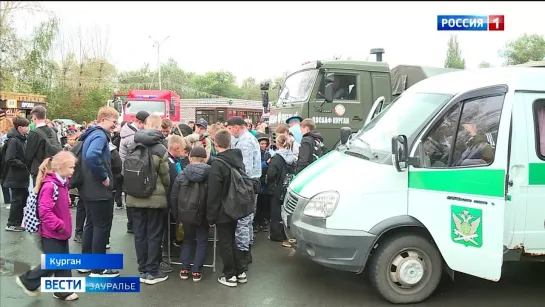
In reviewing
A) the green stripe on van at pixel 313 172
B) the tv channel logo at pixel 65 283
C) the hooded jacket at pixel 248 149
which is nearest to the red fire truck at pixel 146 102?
the hooded jacket at pixel 248 149

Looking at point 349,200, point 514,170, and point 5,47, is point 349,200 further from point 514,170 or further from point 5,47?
point 5,47

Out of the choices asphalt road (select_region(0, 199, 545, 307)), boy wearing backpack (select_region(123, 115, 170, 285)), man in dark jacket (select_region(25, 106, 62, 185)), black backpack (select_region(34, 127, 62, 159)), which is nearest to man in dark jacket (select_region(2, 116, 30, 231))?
man in dark jacket (select_region(25, 106, 62, 185))

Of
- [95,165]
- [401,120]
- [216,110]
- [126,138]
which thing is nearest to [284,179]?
[401,120]

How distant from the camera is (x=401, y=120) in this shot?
4.71 metres

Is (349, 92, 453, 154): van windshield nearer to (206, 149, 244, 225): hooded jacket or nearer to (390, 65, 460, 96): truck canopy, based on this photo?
(206, 149, 244, 225): hooded jacket

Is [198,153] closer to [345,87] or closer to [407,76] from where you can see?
[345,87]

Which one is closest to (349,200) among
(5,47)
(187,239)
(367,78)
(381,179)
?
(381,179)

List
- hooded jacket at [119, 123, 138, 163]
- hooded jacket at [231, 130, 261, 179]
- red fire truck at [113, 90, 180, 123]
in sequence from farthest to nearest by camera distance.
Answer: red fire truck at [113, 90, 180, 123] < hooded jacket at [119, 123, 138, 163] < hooded jacket at [231, 130, 261, 179]

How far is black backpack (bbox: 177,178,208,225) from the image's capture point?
476 centimetres

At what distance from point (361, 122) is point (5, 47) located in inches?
425

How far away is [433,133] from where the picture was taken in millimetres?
4312

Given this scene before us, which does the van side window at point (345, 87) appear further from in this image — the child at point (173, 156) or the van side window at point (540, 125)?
the van side window at point (540, 125)

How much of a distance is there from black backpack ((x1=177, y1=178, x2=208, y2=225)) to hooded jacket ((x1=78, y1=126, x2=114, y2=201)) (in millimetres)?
843

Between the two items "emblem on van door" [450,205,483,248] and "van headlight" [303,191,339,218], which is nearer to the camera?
"emblem on van door" [450,205,483,248]
